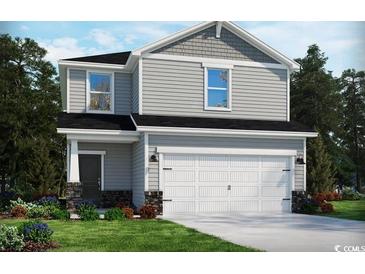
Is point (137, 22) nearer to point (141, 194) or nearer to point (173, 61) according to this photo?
point (173, 61)

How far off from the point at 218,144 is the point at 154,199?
8.80 feet

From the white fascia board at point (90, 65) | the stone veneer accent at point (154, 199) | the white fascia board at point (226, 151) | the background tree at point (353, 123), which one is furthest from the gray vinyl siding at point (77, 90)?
the background tree at point (353, 123)

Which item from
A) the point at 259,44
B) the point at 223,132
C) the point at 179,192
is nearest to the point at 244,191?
the point at 223,132

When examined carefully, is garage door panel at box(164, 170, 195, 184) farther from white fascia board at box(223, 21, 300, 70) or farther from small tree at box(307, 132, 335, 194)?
small tree at box(307, 132, 335, 194)

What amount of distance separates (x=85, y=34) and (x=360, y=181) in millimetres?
24910

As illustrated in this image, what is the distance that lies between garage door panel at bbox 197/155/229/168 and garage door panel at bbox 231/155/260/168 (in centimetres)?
23

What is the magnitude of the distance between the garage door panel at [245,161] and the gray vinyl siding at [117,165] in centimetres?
414

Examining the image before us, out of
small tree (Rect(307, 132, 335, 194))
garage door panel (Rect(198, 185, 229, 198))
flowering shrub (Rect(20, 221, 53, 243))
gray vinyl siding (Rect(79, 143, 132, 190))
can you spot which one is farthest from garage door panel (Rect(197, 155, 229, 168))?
small tree (Rect(307, 132, 335, 194))

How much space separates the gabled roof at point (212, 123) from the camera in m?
15.4

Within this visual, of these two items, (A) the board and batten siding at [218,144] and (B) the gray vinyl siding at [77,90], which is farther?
(B) the gray vinyl siding at [77,90]

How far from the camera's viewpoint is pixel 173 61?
16.6m

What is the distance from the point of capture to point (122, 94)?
60.6 ft

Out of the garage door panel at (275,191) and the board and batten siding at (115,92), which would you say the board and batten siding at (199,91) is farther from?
the garage door panel at (275,191)

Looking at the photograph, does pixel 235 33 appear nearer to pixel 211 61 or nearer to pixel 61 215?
pixel 211 61
